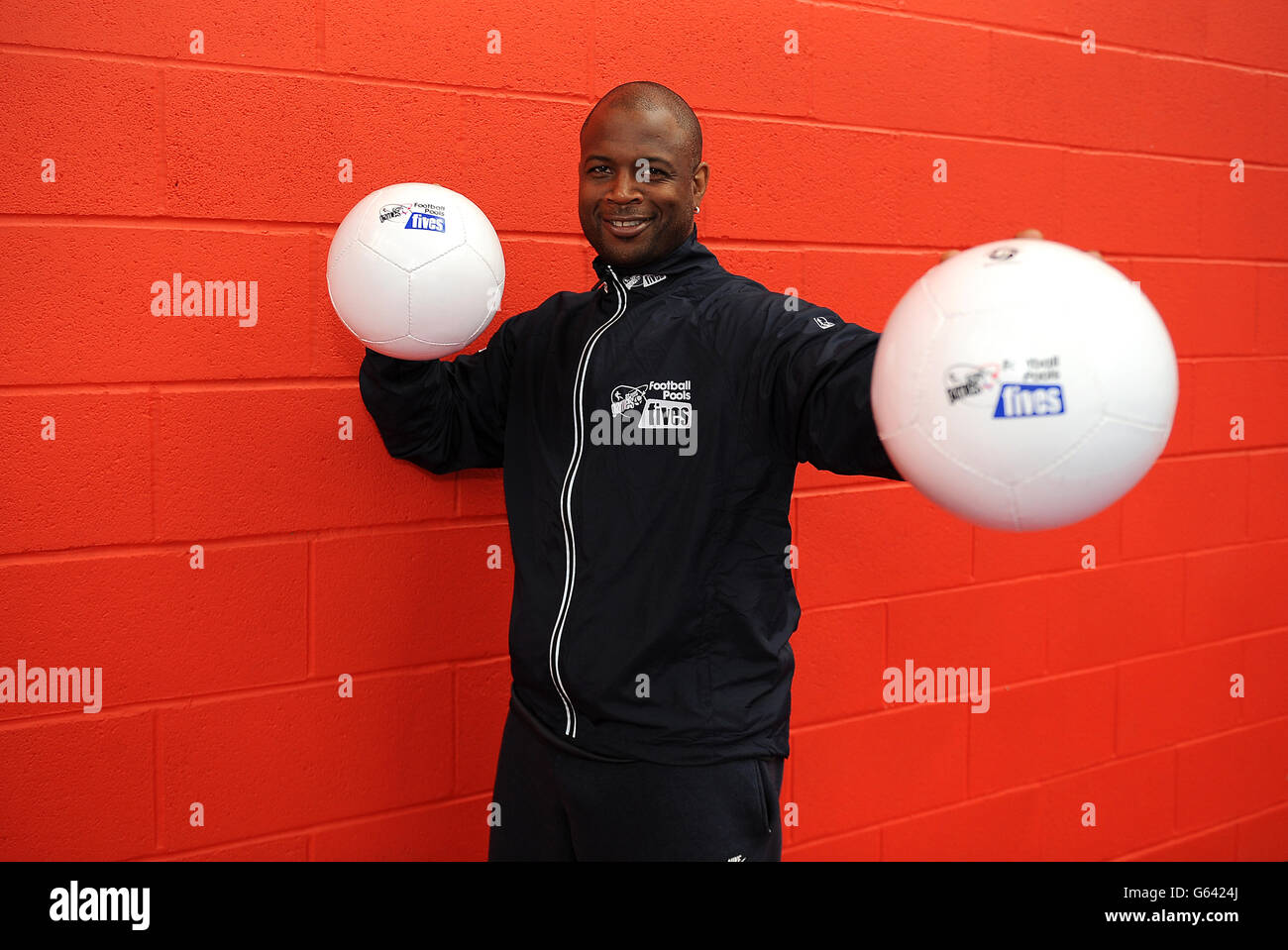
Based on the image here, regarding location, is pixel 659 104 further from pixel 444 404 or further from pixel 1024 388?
pixel 1024 388

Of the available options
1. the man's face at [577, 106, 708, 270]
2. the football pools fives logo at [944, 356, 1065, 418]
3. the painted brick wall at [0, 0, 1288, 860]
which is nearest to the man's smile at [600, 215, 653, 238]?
the man's face at [577, 106, 708, 270]

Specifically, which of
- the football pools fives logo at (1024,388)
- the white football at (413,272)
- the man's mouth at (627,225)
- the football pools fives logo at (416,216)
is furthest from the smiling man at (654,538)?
the football pools fives logo at (1024,388)

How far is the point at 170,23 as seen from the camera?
1614 mm

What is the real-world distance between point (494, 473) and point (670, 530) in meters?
0.51

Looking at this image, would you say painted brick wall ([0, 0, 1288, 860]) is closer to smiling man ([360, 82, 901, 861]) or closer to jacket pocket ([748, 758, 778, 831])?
smiling man ([360, 82, 901, 861])

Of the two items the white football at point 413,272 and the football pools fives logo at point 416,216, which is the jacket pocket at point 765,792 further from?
the football pools fives logo at point 416,216

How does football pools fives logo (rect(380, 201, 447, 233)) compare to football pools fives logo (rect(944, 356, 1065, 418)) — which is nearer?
football pools fives logo (rect(944, 356, 1065, 418))

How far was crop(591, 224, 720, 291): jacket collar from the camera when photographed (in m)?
1.61

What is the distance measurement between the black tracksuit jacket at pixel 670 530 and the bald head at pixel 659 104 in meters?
0.16

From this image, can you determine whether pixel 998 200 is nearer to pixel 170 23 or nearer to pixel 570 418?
pixel 570 418

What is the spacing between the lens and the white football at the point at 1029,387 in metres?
1.04

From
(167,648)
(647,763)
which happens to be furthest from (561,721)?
(167,648)

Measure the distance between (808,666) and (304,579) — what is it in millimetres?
991
